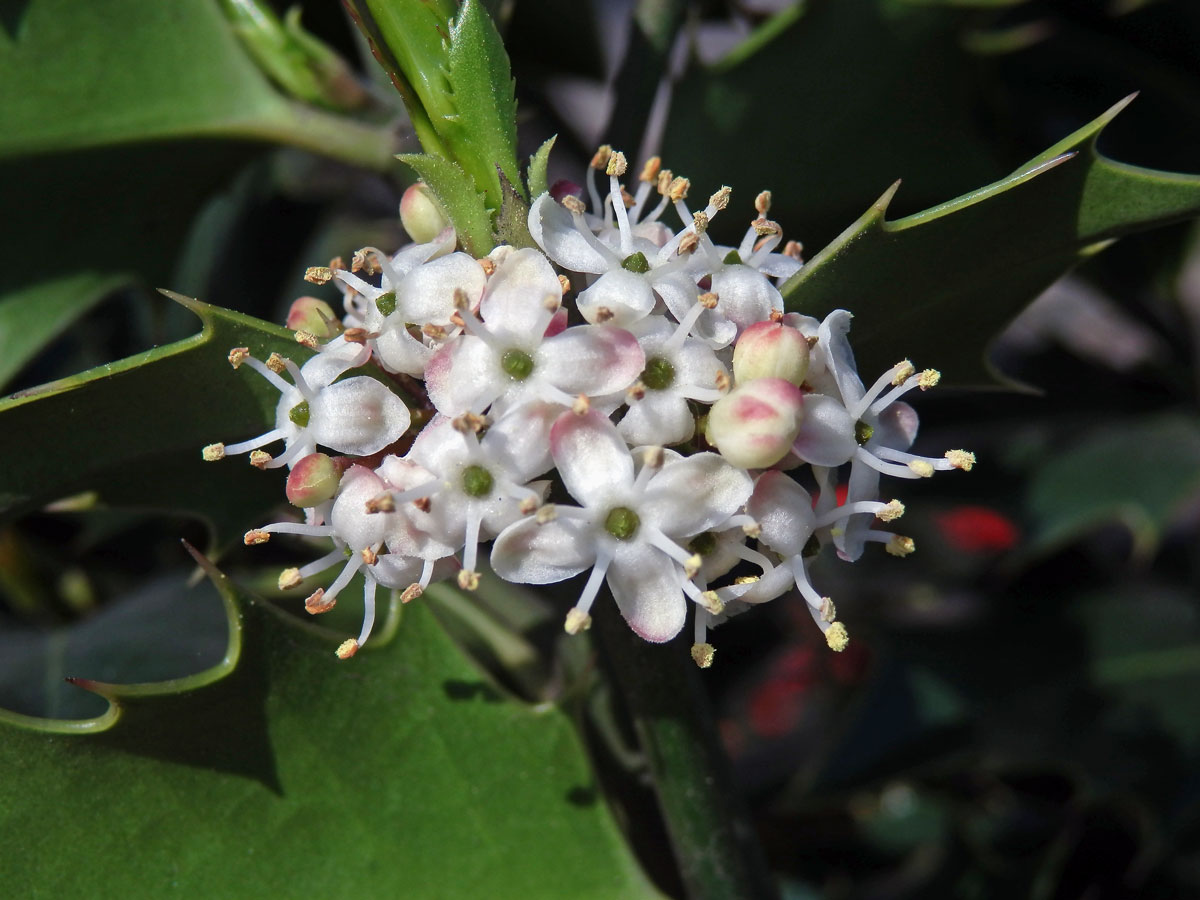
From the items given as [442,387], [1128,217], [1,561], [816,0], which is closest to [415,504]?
[442,387]

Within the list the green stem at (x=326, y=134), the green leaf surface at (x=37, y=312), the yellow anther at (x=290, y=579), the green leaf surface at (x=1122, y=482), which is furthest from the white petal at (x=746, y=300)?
the green leaf surface at (x=1122, y=482)

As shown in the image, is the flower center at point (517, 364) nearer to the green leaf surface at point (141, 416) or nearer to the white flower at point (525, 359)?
the white flower at point (525, 359)

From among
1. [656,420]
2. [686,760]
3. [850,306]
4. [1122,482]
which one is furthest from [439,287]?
[1122,482]

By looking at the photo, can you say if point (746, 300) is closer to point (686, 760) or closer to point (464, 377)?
point (464, 377)

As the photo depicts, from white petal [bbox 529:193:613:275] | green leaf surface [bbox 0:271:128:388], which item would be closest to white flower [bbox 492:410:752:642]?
white petal [bbox 529:193:613:275]

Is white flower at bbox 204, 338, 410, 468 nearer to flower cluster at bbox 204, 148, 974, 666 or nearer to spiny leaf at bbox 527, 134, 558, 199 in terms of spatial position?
flower cluster at bbox 204, 148, 974, 666

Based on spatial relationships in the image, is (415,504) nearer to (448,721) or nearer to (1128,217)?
(448,721)
